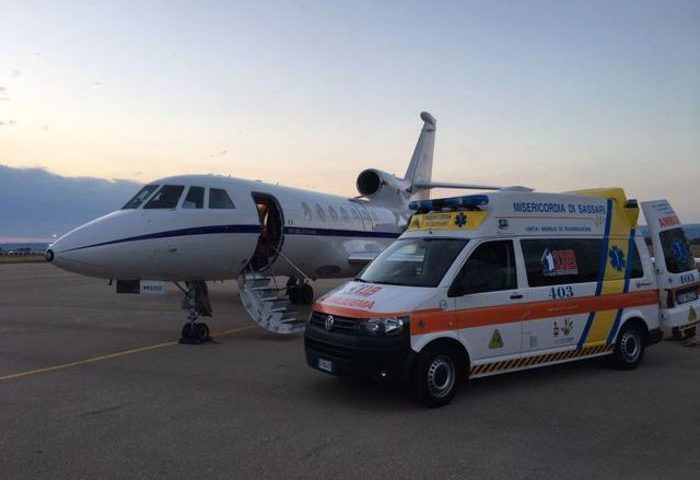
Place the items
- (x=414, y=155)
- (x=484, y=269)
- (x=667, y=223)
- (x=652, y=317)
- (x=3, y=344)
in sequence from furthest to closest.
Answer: (x=414, y=155)
(x=3, y=344)
(x=667, y=223)
(x=652, y=317)
(x=484, y=269)

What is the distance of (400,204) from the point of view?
21672mm

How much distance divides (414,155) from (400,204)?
435 cm

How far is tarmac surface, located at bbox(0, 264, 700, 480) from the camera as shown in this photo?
4.76 m

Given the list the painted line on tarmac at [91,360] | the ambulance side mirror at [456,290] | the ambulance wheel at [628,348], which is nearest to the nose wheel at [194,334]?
the painted line on tarmac at [91,360]

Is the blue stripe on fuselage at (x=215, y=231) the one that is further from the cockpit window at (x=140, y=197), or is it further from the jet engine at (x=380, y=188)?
the jet engine at (x=380, y=188)

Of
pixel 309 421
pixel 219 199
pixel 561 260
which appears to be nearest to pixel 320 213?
pixel 219 199

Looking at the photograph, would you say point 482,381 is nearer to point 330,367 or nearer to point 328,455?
point 330,367

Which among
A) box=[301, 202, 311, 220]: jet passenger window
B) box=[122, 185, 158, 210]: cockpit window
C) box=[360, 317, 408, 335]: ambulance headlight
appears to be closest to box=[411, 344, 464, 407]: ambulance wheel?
box=[360, 317, 408, 335]: ambulance headlight

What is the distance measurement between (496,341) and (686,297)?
4628 mm

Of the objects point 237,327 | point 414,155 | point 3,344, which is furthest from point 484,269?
point 414,155

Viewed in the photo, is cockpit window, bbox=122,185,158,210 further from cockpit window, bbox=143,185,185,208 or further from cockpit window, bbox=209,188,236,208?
cockpit window, bbox=209,188,236,208

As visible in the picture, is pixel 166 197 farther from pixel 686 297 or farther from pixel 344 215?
pixel 686 297

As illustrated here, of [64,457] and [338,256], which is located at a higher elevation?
[338,256]

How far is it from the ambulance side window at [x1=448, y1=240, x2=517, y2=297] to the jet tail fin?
53.1 feet
